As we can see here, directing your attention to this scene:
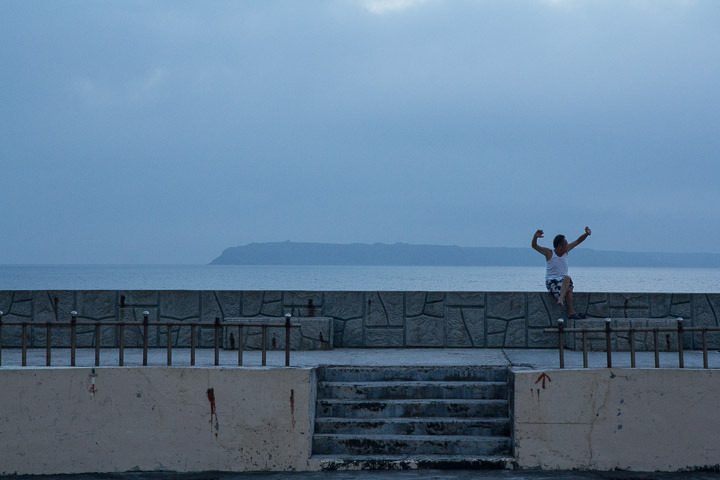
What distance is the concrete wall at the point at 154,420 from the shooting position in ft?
23.7

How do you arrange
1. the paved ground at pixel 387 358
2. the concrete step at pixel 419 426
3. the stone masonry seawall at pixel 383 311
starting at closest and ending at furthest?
the concrete step at pixel 419 426 < the paved ground at pixel 387 358 < the stone masonry seawall at pixel 383 311

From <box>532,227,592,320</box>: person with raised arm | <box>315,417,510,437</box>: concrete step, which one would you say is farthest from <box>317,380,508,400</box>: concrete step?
<box>532,227,592,320</box>: person with raised arm

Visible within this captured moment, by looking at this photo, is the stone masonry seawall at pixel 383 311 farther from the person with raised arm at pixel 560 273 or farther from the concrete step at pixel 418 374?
the concrete step at pixel 418 374

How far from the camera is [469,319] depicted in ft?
35.3

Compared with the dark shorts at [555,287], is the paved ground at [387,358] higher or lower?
lower

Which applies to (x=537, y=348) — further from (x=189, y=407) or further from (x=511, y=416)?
(x=189, y=407)

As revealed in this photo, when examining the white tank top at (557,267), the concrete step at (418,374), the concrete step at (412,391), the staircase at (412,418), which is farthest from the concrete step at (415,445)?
the white tank top at (557,267)

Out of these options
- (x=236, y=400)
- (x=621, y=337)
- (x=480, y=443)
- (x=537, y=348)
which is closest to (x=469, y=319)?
(x=537, y=348)

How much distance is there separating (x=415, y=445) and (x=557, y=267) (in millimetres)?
4417

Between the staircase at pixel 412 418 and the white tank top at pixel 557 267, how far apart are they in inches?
119

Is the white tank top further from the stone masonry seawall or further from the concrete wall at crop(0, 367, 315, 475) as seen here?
the concrete wall at crop(0, 367, 315, 475)

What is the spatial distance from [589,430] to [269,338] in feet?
15.4

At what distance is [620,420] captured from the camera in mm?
7258

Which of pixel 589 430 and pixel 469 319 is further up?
pixel 469 319
